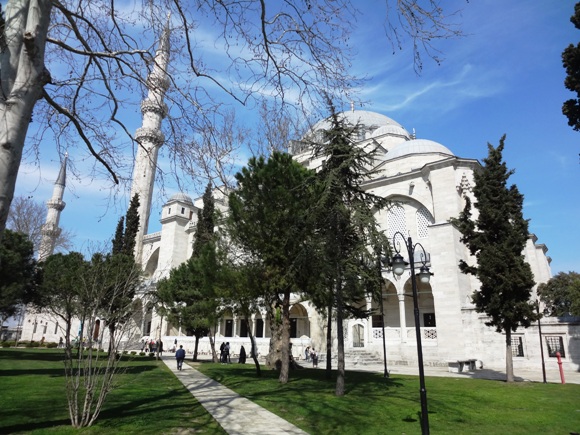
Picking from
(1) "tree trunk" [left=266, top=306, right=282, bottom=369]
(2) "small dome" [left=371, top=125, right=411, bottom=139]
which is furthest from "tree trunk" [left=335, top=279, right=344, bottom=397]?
(2) "small dome" [left=371, top=125, right=411, bottom=139]

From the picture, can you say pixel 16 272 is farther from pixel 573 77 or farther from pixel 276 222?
pixel 573 77

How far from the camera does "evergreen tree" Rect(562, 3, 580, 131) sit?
12.6 meters

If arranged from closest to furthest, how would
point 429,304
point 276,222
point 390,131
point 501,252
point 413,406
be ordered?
point 413,406 < point 276,222 < point 501,252 < point 429,304 < point 390,131

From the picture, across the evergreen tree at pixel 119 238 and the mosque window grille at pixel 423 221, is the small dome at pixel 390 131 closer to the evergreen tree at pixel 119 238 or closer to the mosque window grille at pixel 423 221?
the mosque window grille at pixel 423 221

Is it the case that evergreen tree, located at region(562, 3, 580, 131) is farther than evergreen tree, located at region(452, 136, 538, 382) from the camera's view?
No

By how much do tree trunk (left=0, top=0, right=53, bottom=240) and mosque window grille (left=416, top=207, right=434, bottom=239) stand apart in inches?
1253

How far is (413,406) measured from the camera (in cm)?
948

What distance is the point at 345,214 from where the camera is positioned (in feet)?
37.7

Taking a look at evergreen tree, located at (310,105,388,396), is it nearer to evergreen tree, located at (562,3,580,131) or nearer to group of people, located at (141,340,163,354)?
evergreen tree, located at (562,3,580,131)

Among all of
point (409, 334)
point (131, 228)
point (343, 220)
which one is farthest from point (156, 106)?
point (131, 228)

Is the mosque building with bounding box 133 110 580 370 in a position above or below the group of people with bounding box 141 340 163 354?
above

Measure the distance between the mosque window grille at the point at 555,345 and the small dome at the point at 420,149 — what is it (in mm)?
19029

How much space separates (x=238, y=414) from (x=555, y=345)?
2049 cm

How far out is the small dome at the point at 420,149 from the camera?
35875 mm
